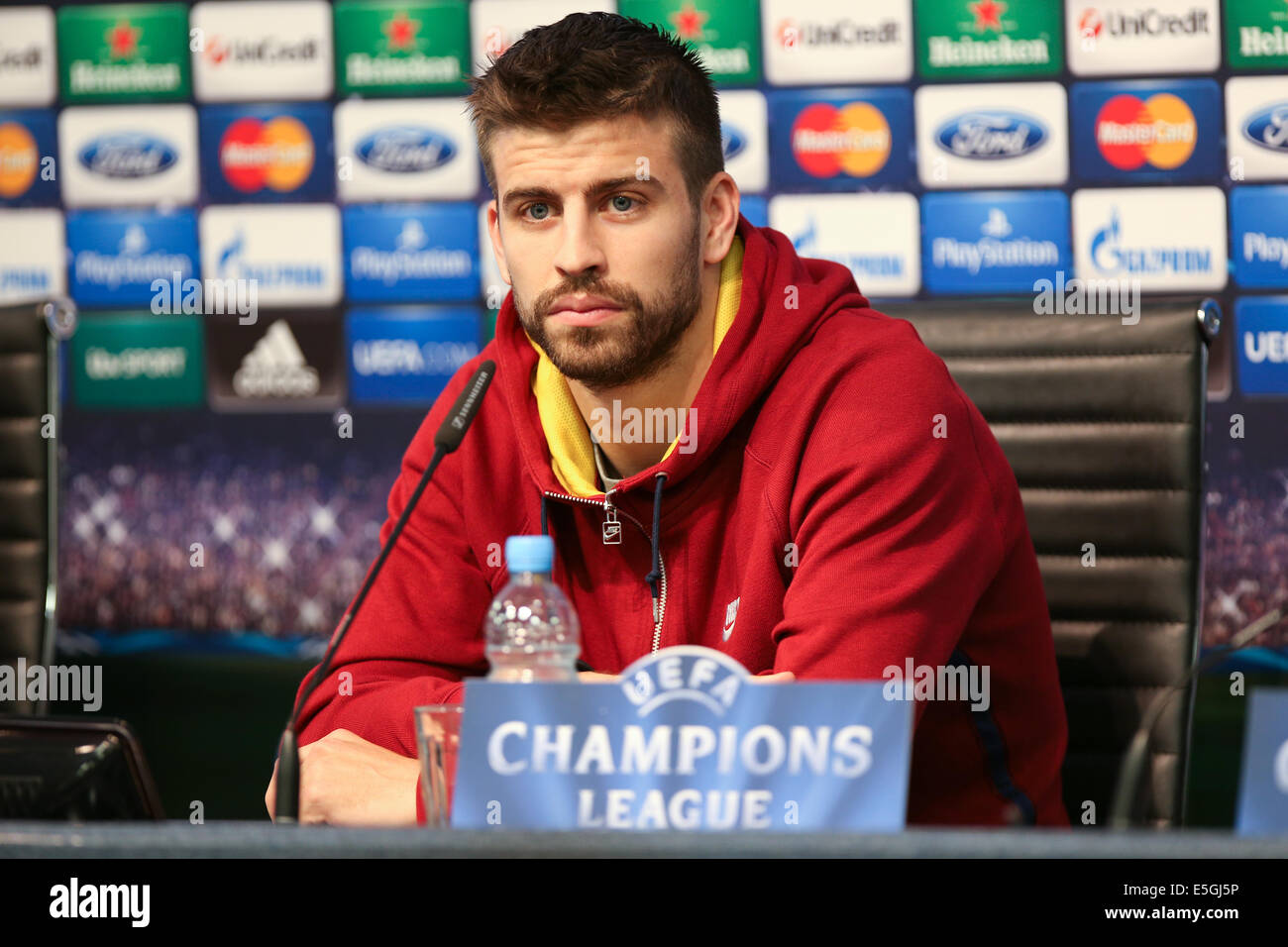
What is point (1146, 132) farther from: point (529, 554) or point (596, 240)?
point (529, 554)

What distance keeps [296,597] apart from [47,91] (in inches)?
49.9

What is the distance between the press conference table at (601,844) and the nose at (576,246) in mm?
949

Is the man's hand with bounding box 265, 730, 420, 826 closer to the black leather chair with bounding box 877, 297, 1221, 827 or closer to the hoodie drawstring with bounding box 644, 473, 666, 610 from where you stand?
the hoodie drawstring with bounding box 644, 473, 666, 610

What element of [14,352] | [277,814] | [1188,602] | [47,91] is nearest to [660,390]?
[1188,602]

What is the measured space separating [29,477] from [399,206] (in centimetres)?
114

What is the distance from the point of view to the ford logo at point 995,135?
9.08 ft

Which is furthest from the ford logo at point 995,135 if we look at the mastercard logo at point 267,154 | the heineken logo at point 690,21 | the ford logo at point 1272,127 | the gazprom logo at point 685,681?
the gazprom logo at point 685,681

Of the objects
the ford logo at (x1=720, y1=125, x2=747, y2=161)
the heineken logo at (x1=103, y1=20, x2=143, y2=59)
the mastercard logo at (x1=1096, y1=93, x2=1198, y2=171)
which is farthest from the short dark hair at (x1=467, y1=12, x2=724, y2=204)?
the heineken logo at (x1=103, y1=20, x2=143, y2=59)

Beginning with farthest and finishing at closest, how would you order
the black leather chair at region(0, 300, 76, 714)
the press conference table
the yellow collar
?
the black leather chair at region(0, 300, 76, 714)
the yellow collar
the press conference table

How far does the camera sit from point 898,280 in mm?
2812

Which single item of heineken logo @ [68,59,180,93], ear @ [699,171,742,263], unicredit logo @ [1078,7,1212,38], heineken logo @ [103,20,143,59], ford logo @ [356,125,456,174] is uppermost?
heineken logo @ [103,20,143,59]

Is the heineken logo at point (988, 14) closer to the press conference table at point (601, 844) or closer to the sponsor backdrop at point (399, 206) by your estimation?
the sponsor backdrop at point (399, 206)

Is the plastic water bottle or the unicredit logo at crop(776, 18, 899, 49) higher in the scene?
the unicredit logo at crop(776, 18, 899, 49)

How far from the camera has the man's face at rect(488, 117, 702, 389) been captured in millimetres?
1482
